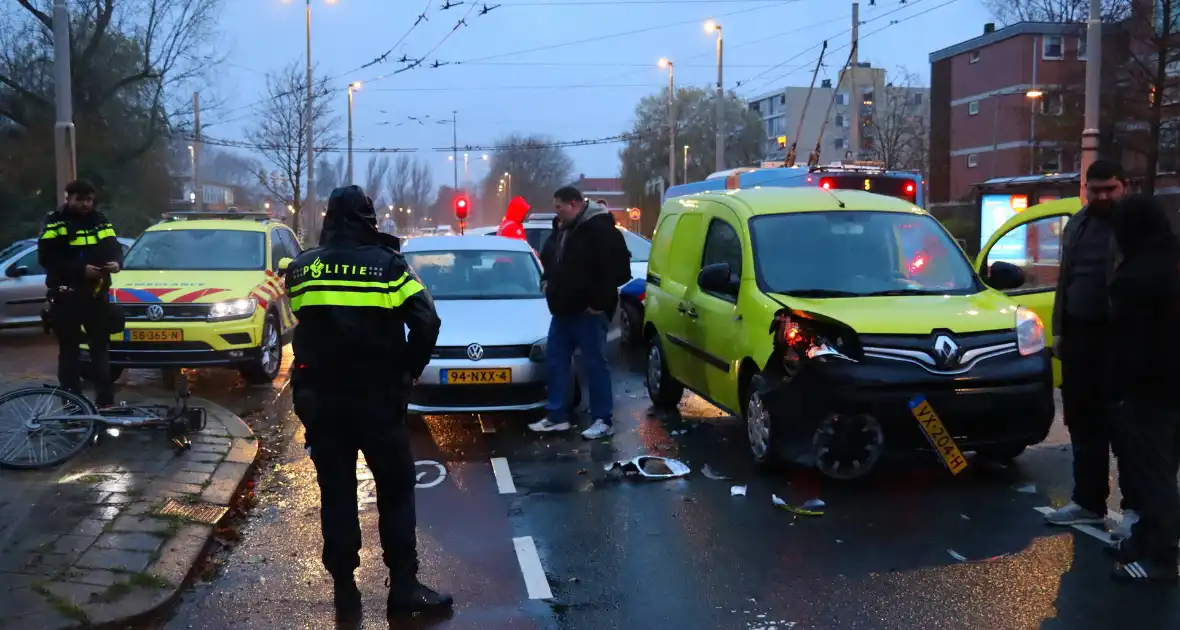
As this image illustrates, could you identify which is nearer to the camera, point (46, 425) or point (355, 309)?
point (355, 309)

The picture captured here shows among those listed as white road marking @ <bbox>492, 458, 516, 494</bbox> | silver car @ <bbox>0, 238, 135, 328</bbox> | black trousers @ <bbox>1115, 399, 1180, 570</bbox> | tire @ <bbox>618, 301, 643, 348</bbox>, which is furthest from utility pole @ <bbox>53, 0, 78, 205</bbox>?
black trousers @ <bbox>1115, 399, 1180, 570</bbox>

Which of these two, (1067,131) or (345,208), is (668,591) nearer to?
(345,208)

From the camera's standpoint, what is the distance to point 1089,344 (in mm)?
5699

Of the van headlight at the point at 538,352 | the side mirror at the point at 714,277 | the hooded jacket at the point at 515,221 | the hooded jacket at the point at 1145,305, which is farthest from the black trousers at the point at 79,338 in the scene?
the hooded jacket at the point at 515,221

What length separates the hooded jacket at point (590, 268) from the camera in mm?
8016

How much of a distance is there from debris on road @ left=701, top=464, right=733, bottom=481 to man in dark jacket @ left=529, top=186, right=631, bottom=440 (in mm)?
1246

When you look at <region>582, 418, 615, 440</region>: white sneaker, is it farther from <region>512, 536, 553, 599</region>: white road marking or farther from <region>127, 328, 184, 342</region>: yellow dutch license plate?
<region>127, 328, 184, 342</region>: yellow dutch license plate

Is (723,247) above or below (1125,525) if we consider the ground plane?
above

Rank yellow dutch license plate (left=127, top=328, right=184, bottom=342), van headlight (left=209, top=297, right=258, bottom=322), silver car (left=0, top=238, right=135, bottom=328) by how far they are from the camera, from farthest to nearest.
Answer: silver car (left=0, top=238, right=135, bottom=328)
van headlight (left=209, top=297, right=258, bottom=322)
yellow dutch license plate (left=127, top=328, right=184, bottom=342)

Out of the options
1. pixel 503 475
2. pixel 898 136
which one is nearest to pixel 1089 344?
pixel 503 475

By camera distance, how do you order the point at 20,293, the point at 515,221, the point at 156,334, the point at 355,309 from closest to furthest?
the point at 355,309 → the point at 156,334 → the point at 20,293 → the point at 515,221

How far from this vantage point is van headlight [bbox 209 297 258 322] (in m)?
10.4

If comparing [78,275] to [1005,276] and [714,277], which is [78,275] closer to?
[714,277]

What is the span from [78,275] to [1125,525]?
7.37 m
